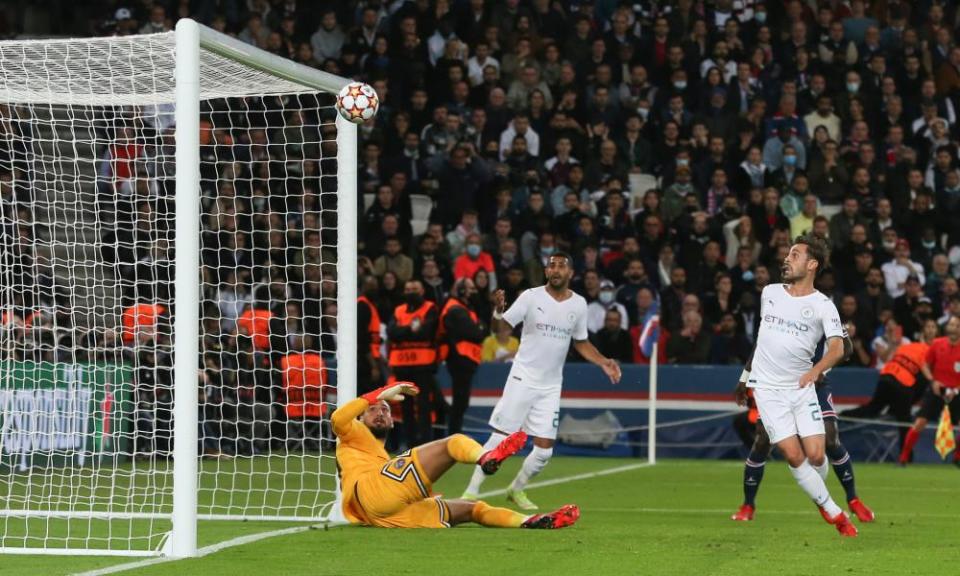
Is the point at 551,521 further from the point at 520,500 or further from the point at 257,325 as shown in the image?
the point at 257,325

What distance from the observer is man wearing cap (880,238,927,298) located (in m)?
21.5

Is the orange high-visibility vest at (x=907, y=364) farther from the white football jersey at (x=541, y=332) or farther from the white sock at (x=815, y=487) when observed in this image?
the white sock at (x=815, y=487)

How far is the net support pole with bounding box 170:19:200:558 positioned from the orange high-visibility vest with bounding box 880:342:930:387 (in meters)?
12.1

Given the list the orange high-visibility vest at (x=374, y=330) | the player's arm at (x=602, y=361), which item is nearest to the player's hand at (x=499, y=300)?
the player's arm at (x=602, y=361)

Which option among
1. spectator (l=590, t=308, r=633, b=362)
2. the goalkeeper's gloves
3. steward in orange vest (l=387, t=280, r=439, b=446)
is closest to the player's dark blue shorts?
the goalkeeper's gloves

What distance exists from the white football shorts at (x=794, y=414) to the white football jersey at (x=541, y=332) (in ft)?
7.88

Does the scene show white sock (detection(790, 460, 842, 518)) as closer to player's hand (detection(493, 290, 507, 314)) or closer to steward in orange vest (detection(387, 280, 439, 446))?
player's hand (detection(493, 290, 507, 314))

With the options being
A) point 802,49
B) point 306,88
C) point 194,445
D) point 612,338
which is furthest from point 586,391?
point 194,445

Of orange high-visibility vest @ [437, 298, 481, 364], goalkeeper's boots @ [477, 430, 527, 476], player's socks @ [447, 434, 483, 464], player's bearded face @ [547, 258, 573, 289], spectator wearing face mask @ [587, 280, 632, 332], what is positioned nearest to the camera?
goalkeeper's boots @ [477, 430, 527, 476]

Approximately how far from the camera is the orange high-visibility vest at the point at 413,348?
18.4 meters

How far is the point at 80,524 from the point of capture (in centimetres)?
1167

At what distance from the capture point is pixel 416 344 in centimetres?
1841

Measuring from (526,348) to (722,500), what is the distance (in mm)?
2470

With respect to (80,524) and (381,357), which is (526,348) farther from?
(381,357)
